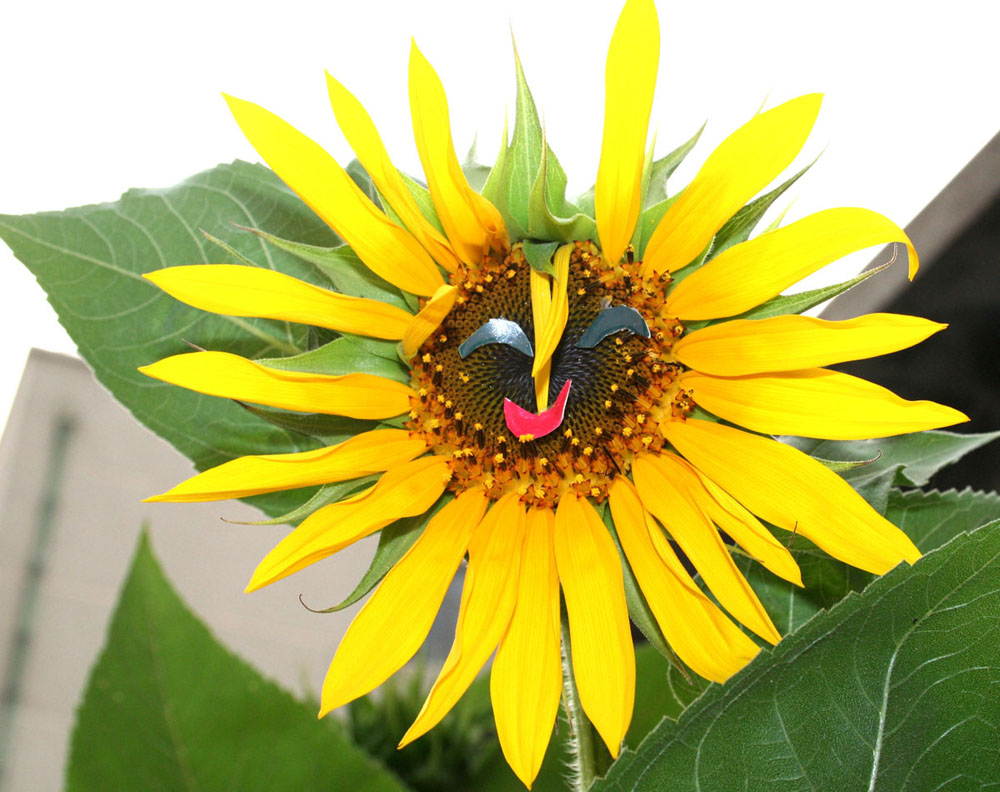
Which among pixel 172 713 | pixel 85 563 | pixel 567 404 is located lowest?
pixel 85 563

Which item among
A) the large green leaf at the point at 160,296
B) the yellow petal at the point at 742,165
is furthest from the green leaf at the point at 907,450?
the large green leaf at the point at 160,296

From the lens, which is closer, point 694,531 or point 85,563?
point 694,531

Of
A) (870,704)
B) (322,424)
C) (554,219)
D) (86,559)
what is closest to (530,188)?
(554,219)

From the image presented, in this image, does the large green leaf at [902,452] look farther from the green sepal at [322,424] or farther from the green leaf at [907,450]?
the green sepal at [322,424]

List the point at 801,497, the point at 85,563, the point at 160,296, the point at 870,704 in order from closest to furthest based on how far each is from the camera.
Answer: the point at 870,704
the point at 801,497
the point at 160,296
the point at 85,563

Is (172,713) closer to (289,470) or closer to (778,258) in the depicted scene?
(289,470)

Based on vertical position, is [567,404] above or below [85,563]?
above

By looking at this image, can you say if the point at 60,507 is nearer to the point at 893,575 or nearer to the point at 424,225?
the point at 424,225
